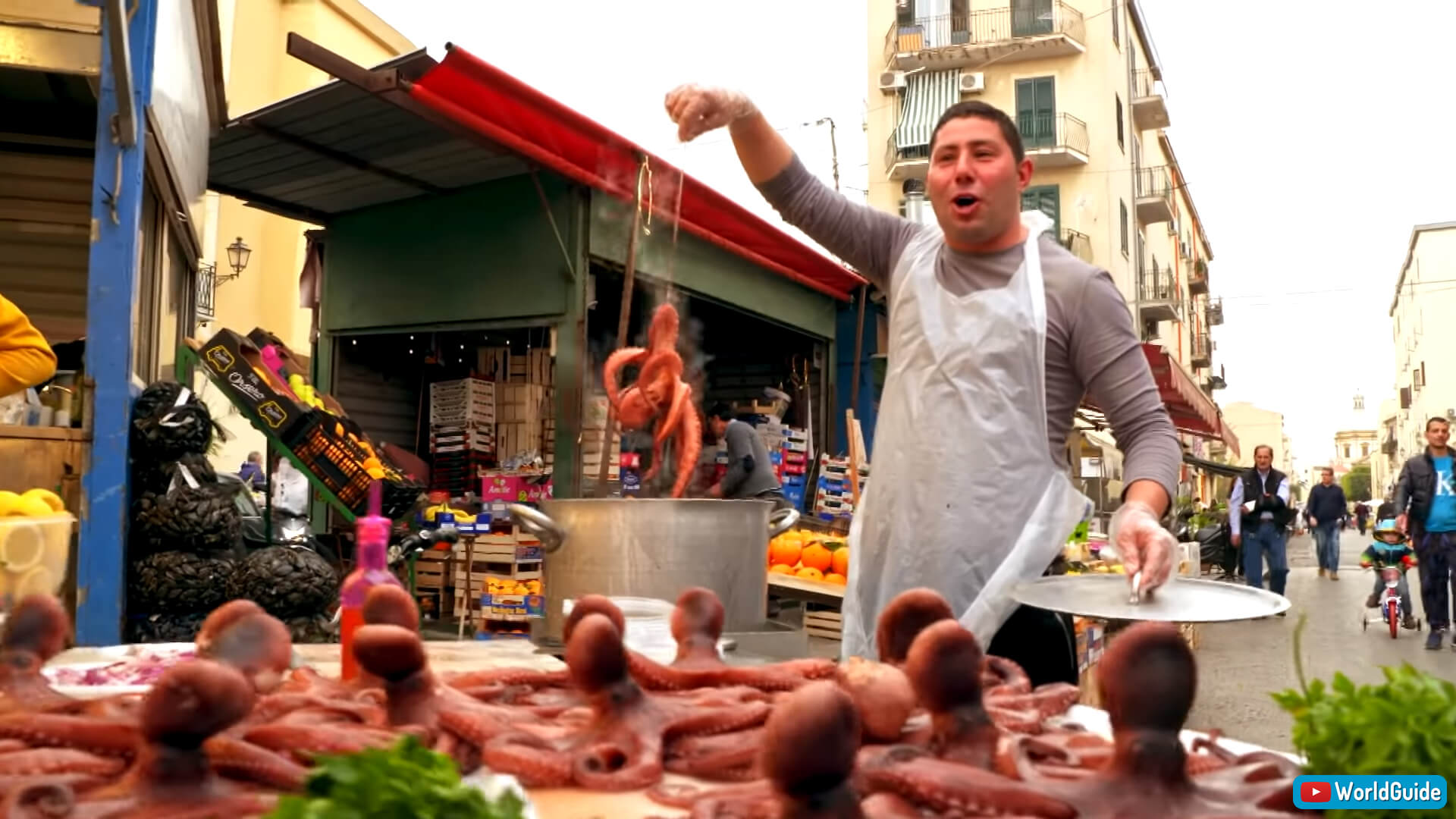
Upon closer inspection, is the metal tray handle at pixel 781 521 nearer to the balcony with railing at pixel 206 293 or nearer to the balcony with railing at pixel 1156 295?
the balcony with railing at pixel 206 293

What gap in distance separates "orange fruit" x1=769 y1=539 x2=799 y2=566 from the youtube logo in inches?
291

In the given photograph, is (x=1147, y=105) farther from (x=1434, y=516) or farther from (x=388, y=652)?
(x=388, y=652)

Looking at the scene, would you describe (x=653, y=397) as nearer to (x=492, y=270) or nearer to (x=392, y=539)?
(x=392, y=539)

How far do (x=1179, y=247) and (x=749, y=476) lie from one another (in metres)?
41.3

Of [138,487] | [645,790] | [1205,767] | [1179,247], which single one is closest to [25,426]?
[138,487]

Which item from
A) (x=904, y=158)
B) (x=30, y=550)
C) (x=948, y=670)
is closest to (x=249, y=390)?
(x=30, y=550)

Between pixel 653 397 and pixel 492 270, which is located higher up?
pixel 492 270

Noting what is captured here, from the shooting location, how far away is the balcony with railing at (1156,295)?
32.0 meters

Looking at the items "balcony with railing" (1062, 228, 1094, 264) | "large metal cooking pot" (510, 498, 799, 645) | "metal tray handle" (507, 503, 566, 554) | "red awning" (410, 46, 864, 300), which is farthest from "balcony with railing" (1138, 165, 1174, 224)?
"metal tray handle" (507, 503, 566, 554)

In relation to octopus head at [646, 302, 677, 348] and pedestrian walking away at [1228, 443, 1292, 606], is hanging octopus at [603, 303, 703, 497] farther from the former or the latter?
pedestrian walking away at [1228, 443, 1292, 606]

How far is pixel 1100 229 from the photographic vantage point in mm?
28078

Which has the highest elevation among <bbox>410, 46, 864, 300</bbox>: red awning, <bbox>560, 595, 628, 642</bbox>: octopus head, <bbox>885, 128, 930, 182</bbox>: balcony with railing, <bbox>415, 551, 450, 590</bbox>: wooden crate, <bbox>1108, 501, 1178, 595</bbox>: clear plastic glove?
<bbox>885, 128, 930, 182</bbox>: balcony with railing

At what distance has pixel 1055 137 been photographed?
91.4 ft

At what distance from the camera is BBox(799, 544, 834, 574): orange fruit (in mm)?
8359
